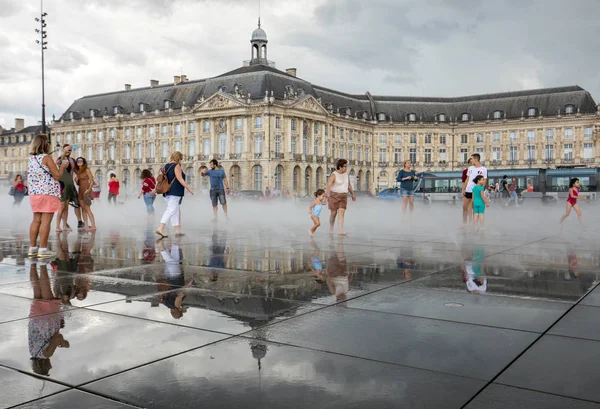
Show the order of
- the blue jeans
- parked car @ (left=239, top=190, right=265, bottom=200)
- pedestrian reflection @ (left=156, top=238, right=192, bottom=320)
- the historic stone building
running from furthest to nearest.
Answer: the historic stone building, parked car @ (left=239, top=190, right=265, bottom=200), the blue jeans, pedestrian reflection @ (left=156, top=238, right=192, bottom=320)

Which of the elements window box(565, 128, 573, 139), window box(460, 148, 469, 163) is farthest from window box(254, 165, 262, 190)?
window box(565, 128, 573, 139)

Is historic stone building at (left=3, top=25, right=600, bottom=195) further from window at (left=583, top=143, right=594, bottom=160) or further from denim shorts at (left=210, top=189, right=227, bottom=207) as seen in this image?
denim shorts at (left=210, top=189, right=227, bottom=207)

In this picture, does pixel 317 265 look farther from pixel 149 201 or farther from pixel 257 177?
pixel 257 177

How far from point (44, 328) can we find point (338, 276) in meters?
3.15

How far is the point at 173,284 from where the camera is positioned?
597 centimetres

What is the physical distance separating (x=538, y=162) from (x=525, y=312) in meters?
91.5

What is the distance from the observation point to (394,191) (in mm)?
48000

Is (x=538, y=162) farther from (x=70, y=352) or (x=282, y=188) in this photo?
(x=70, y=352)

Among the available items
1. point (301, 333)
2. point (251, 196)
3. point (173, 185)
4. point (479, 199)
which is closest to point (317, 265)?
point (301, 333)

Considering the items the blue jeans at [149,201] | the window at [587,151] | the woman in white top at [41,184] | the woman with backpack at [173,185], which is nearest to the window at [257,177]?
the window at [587,151]

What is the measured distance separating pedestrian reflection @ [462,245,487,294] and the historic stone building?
66930 mm

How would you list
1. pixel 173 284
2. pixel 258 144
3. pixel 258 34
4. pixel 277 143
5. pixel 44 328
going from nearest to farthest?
pixel 44 328, pixel 173 284, pixel 277 143, pixel 258 144, pixel 258 34

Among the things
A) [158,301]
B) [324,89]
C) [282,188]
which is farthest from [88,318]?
[324,89]

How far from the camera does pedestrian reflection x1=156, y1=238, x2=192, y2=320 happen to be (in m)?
4.85
